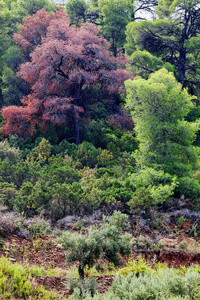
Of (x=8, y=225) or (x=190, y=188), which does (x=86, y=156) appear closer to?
(x=190, y=188)

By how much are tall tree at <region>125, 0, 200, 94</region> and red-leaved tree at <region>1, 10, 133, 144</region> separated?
2.30 metres

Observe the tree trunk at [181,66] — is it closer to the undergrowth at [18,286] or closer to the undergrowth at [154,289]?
the undergrowth at [154,289]

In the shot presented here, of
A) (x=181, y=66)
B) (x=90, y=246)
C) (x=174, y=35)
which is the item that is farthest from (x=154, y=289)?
(x=174, y=35)

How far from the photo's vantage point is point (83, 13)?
18875 millimetres

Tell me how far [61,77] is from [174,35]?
21.7 feet

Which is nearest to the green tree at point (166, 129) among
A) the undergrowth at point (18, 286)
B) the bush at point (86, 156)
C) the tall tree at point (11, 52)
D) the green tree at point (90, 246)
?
the bush at point (86, 156)

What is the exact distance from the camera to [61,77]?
13000 millimetres

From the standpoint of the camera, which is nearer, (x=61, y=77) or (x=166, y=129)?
(x=166, y=129)

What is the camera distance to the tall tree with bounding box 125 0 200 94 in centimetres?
1399

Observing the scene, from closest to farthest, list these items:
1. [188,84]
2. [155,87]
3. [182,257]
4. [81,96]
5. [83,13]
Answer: [182,257] → [155,87] → [81,96] → [188,84] → [83,13]

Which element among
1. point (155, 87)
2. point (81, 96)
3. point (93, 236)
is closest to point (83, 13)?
point (81, 96)

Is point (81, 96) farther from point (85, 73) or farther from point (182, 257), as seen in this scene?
point (182, 257)

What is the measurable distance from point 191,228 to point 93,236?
144 inches

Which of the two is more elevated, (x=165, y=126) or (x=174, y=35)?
(x=174, y=35)
